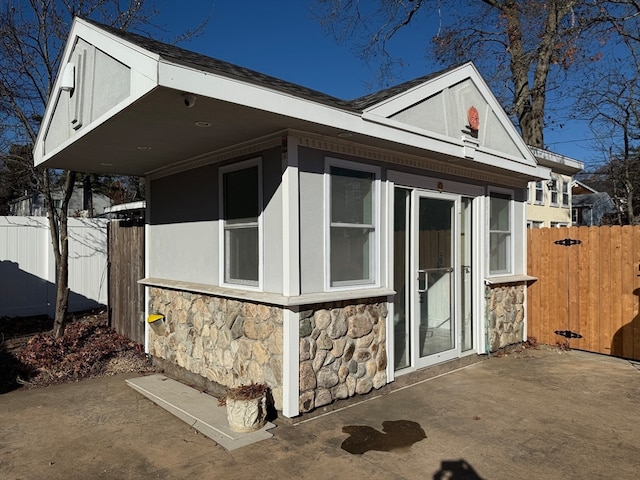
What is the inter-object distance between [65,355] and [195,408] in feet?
8.98

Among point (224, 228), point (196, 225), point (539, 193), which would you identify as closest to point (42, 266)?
point (196, 225)

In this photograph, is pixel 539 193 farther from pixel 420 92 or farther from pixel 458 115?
pixel 420 92

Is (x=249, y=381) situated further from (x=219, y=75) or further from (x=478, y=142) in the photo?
(x=478, y=142)

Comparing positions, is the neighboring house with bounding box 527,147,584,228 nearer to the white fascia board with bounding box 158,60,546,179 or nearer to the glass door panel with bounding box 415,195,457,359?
the glass door panel with bounding box 415,195,457,359

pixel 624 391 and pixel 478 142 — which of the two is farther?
pixel 478 142

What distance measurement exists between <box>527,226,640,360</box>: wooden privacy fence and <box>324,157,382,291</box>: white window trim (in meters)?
3.61

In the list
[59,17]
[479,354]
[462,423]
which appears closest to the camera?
[462,423]

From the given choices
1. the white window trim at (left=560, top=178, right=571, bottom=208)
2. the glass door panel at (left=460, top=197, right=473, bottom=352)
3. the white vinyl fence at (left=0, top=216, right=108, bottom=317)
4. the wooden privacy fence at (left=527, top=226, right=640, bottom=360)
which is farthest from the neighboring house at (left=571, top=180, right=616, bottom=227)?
the white vinyl fence at (left=0, top=216, right=108, bottom=317)

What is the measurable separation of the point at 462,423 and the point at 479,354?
2312 millimetres

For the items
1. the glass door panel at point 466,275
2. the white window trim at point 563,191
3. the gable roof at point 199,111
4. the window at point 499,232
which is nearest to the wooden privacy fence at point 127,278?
the gable roof at point 199,111

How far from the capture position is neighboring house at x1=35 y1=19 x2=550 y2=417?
352 cm

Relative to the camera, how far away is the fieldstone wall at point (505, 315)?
6.23m

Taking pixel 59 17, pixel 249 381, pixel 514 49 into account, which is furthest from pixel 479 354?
pixel 514 49

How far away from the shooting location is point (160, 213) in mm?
5859
